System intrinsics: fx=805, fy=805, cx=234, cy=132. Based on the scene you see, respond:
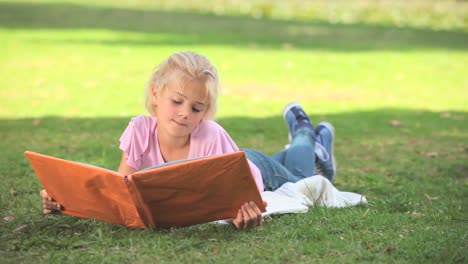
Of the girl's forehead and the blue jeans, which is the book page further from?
the blue jeans

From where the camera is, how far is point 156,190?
383 centimetres

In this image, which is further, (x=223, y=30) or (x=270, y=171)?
(x=223, y=30)

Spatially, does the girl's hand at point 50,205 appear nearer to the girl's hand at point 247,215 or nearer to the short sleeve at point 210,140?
the short sleeve at point 210,140

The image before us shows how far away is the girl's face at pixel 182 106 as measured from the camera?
14.0ft

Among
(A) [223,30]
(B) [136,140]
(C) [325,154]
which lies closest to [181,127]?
(B) [136,140]

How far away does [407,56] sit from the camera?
47.5ft

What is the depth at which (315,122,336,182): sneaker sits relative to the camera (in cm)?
584

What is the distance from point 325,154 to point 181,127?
1807mm

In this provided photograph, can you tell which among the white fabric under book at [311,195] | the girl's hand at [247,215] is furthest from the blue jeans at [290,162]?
the girl's hand at [247,215]

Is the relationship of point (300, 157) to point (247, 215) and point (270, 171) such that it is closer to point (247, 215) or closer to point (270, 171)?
point (270, 171)

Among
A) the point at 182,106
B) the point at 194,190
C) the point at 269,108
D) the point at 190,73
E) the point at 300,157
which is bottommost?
the point at 269,108

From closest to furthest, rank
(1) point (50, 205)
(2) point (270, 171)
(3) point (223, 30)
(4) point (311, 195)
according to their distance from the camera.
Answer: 1. (1) point (50, 205)
2. (4) point (311, 195)
3. (2) point (270, 171)
4. (3) point (223, 30)

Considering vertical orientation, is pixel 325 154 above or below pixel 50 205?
below

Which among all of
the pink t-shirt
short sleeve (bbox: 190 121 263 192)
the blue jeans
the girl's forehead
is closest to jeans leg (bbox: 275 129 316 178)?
the blue jeans
